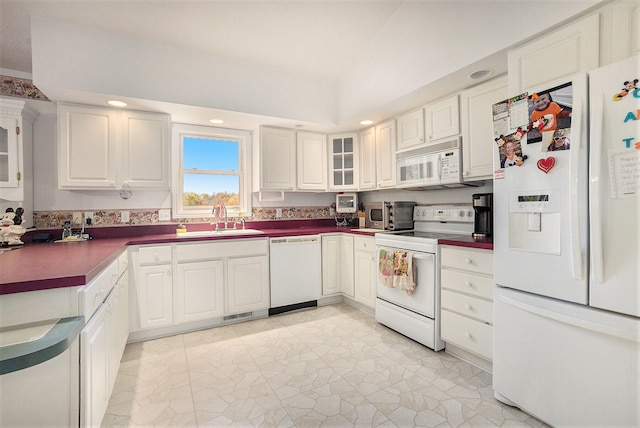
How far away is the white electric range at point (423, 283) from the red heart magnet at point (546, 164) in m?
1.01

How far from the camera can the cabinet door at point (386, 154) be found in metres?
3.31

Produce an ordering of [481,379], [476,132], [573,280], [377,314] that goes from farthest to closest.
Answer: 1. [377,314]
2. [476,132]
3. [481,379]
4. [573,280]

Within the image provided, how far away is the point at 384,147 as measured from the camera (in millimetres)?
3445

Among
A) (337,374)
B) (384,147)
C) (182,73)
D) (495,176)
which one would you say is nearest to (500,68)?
(495,176)

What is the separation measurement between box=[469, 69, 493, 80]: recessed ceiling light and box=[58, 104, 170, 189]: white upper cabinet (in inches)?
113

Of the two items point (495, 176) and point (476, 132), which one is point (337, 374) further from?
point (476, 132)

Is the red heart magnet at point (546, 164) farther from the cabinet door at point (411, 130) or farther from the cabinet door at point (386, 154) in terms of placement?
the cabinet door at point (386, 154)

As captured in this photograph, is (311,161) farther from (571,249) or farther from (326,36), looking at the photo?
(571,249)

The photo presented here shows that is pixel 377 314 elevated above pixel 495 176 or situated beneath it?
situated beneath

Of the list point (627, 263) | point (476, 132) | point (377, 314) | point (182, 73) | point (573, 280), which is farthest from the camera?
point (377, 314)

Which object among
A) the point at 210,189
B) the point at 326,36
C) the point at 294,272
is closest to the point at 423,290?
the point at 294,272

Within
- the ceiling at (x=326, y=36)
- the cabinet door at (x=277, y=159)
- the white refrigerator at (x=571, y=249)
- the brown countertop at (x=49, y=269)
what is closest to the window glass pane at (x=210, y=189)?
the cabinet door at (x=277, y=159)

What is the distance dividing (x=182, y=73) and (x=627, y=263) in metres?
3.42

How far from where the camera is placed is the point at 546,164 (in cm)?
153
